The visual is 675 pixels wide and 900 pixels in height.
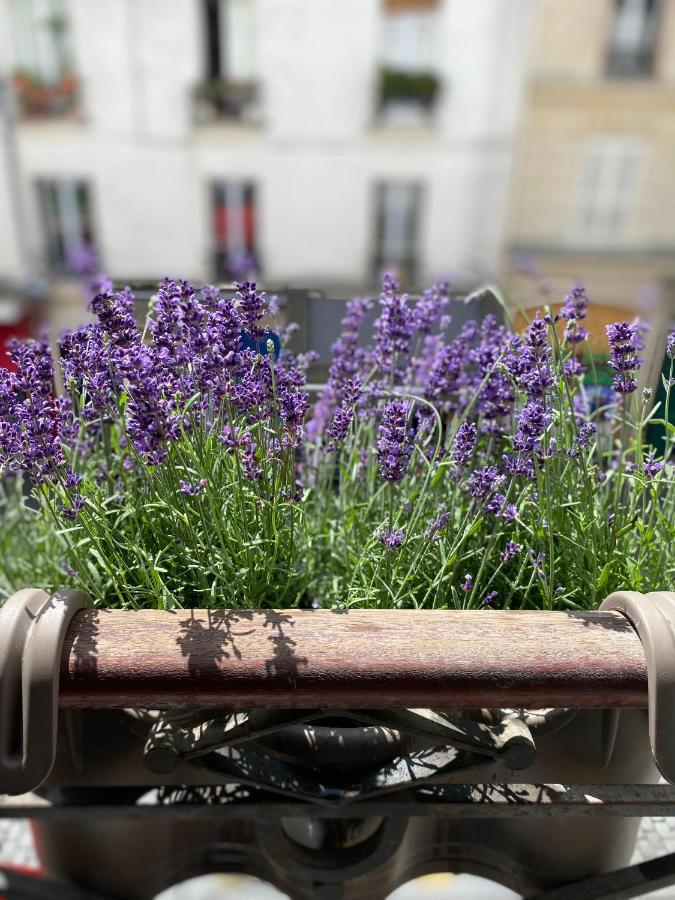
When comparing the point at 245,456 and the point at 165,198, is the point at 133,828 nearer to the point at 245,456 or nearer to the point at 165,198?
the point at 245,456

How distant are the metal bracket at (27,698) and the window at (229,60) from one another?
6.50 metres

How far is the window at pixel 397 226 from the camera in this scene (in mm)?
6684

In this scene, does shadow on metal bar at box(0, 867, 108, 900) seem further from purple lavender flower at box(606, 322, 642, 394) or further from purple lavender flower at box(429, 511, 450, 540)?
purple lavender flower at box(606, 322, 642, 394)

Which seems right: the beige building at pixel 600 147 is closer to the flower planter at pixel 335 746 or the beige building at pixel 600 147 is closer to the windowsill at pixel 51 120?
the windowsill at pixel 51 120

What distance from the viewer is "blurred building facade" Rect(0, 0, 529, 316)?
19.8ft

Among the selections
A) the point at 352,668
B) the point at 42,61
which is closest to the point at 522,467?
the point at 352,668

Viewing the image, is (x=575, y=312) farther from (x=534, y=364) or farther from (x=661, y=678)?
(x=661, y=678)

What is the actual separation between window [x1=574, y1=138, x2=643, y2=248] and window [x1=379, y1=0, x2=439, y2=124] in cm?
149

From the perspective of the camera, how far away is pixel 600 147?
6.36 metres

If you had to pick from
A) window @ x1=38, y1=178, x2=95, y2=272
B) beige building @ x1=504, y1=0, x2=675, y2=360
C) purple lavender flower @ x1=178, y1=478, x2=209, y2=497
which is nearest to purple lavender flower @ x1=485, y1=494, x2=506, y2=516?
purple lavender flower @ x1=178, y1=478, x2=209, y2=497

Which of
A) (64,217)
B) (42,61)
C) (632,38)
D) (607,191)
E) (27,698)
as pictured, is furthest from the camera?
(64,217)

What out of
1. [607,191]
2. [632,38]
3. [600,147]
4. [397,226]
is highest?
[632,38]

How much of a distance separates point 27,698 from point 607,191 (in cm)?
697

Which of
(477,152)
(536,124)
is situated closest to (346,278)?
(477,152)
